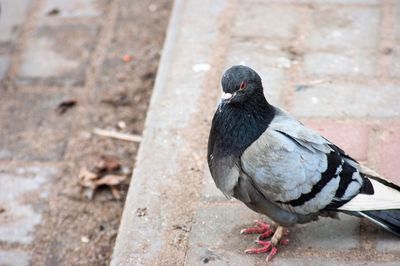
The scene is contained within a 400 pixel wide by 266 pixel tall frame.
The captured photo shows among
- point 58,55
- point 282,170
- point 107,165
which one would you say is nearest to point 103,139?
point 107,165

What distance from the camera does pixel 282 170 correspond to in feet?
10.6

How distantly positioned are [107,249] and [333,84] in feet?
5.15

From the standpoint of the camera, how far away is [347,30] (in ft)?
15.8

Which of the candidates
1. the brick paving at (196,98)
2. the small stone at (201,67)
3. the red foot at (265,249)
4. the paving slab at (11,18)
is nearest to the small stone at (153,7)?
the brick paving at (196,98)

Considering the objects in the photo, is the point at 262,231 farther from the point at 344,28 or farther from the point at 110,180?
the point at 344,28

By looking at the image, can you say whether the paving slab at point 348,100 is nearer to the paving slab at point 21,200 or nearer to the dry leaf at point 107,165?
the dry leaf at point 107,165

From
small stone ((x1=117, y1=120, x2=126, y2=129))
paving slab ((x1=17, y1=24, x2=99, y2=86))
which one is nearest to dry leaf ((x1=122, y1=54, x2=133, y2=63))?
paving slab ((x1=17, y1=24, x2=99, y2=86))

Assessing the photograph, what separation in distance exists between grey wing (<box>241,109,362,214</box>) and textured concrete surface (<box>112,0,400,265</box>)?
303 millimetres

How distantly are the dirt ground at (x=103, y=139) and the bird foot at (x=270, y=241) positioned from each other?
2.60 feet

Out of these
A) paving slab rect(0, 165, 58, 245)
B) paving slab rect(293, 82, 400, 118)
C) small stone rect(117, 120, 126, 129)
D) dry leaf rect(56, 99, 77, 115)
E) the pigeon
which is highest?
the pigeon

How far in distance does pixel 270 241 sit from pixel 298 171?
424 millimetres

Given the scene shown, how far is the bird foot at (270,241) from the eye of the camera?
3467 mm

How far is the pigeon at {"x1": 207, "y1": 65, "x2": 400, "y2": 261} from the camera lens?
324 cm

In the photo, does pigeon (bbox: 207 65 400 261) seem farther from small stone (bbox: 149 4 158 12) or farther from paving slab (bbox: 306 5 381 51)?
small stone (bbox: 149 4 158 12)
